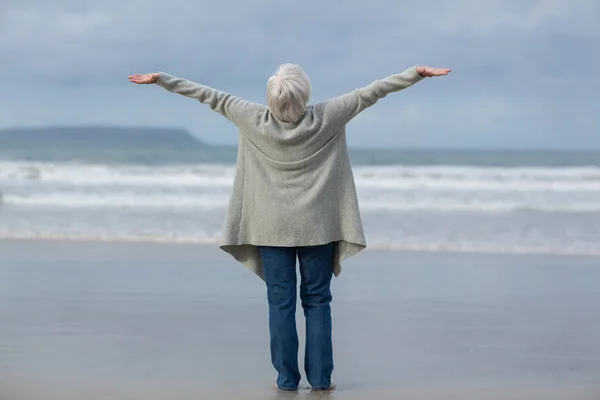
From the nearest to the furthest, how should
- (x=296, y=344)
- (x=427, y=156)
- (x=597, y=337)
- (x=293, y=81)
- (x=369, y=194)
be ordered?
(x=293, y=81), (x=296, y=344), (x=597, y=337), (x=369, y=194), (x=427, y=156)

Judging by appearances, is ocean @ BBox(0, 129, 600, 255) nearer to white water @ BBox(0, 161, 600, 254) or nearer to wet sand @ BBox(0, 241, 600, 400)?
white water @ BBox(0, 161, 600, 254)

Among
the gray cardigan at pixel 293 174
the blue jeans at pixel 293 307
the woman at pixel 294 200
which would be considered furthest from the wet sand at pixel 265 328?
the gray cardigan at pixel 293 174

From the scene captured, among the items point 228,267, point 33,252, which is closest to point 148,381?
point 228,267

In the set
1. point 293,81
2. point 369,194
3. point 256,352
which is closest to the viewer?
point 293,81

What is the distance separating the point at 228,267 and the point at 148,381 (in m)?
3.46

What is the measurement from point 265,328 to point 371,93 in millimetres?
1879

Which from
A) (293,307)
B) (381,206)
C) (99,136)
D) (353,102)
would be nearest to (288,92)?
(353,102)

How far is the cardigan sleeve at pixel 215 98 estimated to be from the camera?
13.4 ft

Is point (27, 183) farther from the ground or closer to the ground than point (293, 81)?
closer to the ground

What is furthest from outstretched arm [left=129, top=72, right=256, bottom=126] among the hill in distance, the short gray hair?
the hill in distance

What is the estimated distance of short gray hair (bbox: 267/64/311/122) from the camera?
12.9 ft

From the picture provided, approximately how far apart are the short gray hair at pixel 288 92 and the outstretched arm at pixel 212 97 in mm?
146

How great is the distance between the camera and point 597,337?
5.36 meters

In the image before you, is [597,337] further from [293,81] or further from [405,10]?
[405,10]
